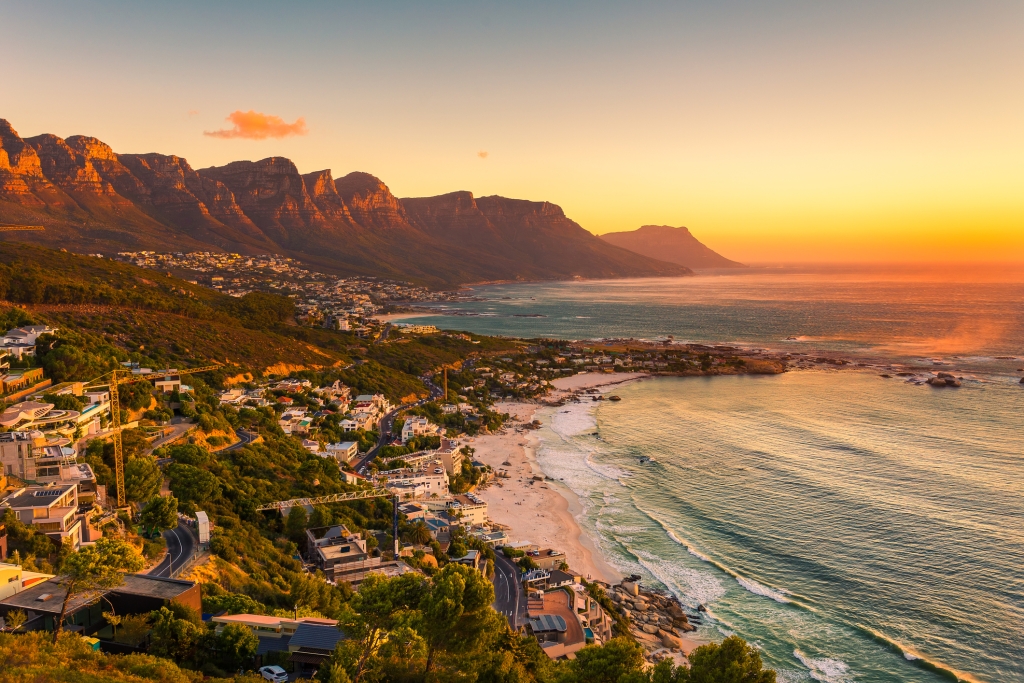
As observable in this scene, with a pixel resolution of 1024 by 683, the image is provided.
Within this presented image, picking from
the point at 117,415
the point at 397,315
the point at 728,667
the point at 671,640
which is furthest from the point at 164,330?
the point at 397,315

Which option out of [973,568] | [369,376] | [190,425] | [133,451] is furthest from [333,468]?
[973,568]

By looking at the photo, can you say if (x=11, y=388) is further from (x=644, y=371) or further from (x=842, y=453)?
(x=644, y=371)

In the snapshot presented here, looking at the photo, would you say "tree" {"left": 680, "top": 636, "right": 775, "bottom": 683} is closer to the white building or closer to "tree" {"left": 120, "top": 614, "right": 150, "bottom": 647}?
"tree" {"left": 120, "top": 614, "right": 150, "bottom": 647}

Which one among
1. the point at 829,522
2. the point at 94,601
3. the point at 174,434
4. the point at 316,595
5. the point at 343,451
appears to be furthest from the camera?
the point at 343,451

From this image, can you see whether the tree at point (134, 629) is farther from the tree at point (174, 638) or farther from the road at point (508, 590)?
the road at point (508, 590)

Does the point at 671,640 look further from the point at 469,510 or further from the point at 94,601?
the point at 94,601

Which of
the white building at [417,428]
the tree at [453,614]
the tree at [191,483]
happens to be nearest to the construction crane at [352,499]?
the tree at [191,483]

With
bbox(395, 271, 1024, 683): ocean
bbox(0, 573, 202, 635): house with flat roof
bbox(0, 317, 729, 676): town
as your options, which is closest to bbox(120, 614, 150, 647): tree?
bbox(0, 317, 729, 676): town
